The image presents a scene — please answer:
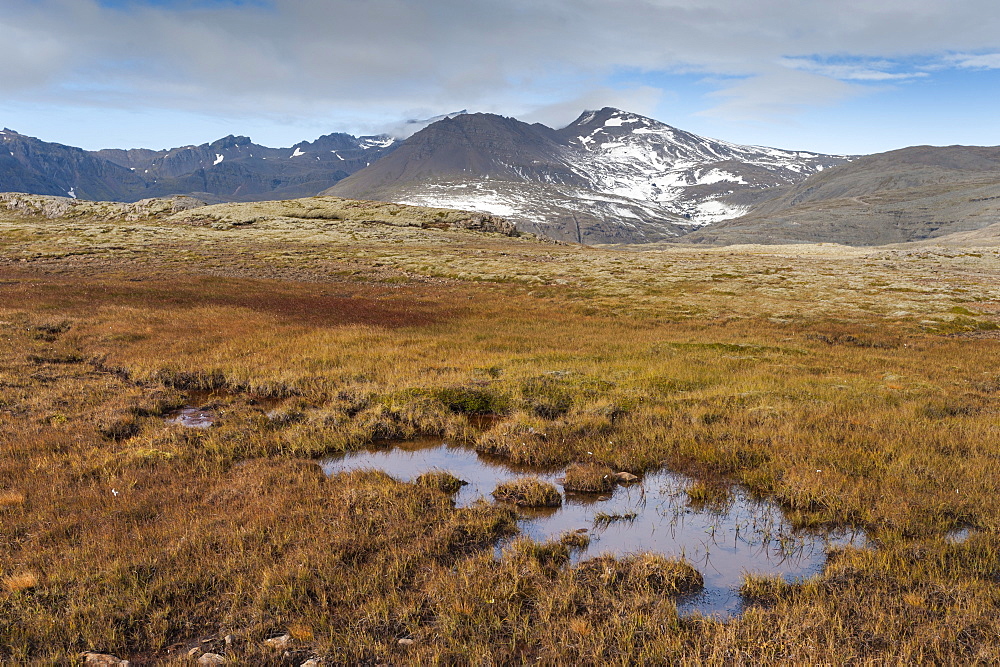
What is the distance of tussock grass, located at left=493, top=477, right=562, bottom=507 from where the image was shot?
1045 centimetres

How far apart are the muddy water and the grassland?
19.6 inches

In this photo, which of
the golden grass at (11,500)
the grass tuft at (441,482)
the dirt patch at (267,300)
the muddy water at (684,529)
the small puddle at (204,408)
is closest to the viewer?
the muddy water at (684,529)

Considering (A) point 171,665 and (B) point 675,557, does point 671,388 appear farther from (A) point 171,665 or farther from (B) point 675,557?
(A) point 171,665

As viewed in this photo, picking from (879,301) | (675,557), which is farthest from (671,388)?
(879,301)

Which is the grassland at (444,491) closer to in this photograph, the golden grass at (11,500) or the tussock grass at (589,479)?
the golden grass at (11,500)

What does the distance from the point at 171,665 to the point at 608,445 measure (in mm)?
9621

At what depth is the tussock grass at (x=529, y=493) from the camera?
411 inches

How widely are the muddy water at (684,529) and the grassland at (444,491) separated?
50 cm

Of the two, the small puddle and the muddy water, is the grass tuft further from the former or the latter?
the small puddle

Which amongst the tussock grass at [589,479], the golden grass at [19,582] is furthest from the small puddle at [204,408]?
the tussock grass at [589,479]

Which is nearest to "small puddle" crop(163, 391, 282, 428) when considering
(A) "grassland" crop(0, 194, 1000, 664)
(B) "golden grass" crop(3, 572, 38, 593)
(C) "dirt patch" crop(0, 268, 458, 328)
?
(A) "grassland" crop(0, 194, 1000, 664)

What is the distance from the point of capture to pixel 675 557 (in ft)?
27.2

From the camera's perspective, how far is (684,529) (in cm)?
944

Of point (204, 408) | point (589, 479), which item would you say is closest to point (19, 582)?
point (589, 479)
